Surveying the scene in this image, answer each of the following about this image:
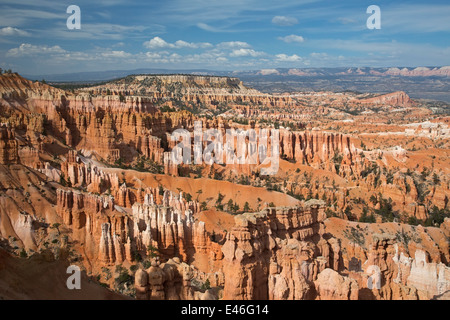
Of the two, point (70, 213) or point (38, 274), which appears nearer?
point (38, 274)

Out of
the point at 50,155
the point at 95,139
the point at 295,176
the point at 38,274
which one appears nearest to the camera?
the point at 38,274

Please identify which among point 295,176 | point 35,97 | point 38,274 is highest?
point 35,97

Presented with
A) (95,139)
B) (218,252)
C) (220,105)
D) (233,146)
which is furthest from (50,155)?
(220,105)

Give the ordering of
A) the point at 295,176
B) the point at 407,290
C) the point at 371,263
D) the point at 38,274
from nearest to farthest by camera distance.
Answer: the point at 38,274 → the point at 407,290 → the point at 371,263 → the point at 295,176

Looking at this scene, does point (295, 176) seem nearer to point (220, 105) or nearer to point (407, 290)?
point (407, 290)

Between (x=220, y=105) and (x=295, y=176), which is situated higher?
(x=220, y=105)
